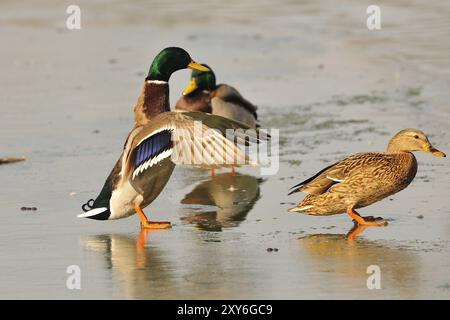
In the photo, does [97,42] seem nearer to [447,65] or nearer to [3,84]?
[3,84]

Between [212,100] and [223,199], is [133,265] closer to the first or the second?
[223,199]

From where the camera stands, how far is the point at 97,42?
52.4ft

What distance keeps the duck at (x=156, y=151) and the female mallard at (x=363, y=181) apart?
650 millimetres

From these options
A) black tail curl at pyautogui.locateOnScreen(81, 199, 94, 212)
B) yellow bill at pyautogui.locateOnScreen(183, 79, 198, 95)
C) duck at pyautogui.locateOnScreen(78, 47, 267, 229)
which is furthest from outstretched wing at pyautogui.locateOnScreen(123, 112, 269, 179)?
yellow bill at pyautogui.locateOnScreen(183, 79, 198, 95)

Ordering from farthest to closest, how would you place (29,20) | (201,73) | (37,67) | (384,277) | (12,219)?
(29,20) → (37,67) → (201,73) → (12,219) → (384,277)

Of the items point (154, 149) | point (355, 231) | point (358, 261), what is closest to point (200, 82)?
point (154, 149)

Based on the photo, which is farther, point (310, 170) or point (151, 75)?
point (310, 170)

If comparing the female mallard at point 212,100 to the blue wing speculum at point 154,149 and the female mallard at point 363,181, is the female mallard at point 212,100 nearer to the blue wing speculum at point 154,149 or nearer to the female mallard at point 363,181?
the female mallard at point 363,181

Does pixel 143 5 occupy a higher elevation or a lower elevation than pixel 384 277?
higher

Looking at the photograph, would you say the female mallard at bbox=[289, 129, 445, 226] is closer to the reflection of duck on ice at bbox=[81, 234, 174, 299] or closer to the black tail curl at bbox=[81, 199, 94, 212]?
the reflection of duck on ice at bbox=[81, 234, 174, 299]

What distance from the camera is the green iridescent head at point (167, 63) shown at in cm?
818

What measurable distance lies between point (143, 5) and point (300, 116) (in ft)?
27.1

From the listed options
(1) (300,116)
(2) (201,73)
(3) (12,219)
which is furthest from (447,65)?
(3) (12,219)

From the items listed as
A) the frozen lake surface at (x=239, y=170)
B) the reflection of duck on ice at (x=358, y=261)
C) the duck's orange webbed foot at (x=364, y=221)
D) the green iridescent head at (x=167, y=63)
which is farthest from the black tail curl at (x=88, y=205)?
the duck's orange webbed foot at (x=364, y=221)
